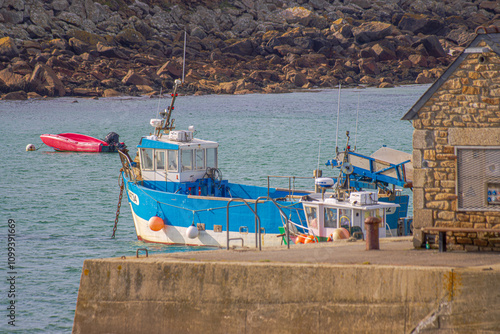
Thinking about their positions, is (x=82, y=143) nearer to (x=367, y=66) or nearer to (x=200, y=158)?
(x=200, y=158)

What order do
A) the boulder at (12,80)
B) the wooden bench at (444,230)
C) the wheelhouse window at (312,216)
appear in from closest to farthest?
the wooden bench at (444,230) < the wheelhouse window at (312,216) < the boulder at (12,80)

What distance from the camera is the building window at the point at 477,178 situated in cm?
1167

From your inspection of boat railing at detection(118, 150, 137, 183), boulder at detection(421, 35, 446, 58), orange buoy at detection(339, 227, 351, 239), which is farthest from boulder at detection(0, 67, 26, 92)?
orange buoy at detection(339, 227, 351, 239)

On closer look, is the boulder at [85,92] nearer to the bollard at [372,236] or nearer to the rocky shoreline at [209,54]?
the rocky shoreline at [209,54]

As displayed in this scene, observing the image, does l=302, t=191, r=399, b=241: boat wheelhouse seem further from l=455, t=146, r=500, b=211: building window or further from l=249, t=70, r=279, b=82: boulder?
l=249, t=70, r=279, b=82: boulder

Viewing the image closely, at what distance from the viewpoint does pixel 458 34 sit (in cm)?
15112

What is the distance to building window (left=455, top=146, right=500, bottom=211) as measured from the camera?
11672mm

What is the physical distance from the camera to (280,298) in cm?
1066

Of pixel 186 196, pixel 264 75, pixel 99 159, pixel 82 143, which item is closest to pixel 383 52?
pixel 264 75

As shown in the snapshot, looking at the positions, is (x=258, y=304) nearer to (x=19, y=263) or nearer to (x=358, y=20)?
(x=19, y=263)

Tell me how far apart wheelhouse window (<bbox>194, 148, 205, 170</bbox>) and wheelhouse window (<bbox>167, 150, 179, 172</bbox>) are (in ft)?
2.62

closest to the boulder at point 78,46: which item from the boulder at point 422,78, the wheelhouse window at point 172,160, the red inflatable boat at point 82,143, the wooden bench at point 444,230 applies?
the boulder at point 422,78

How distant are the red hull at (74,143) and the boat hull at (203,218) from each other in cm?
3083

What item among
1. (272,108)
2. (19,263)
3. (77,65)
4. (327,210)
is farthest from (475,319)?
(77,65)
